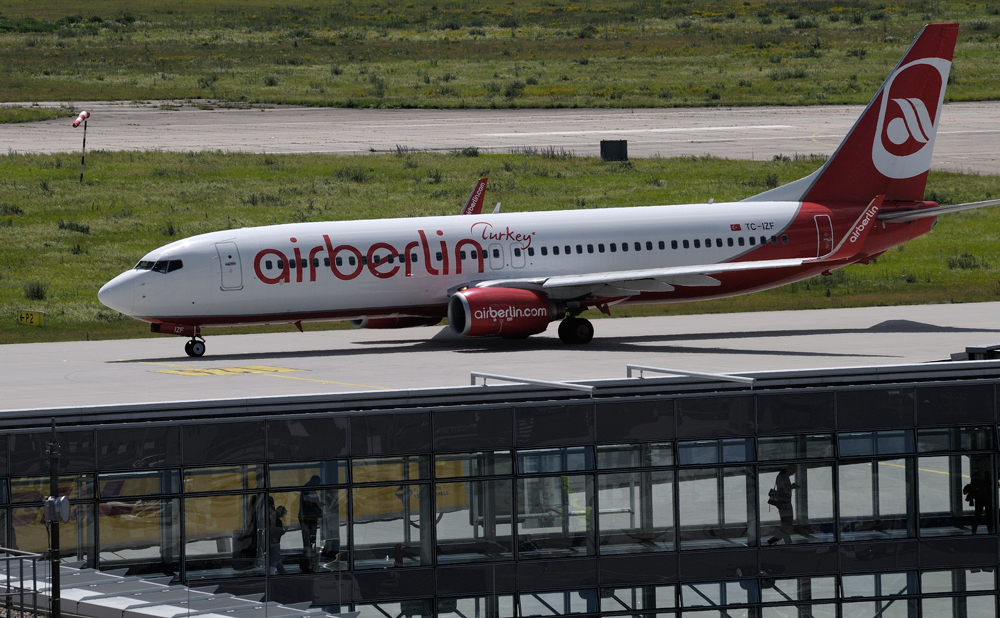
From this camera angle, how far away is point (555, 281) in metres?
42.8

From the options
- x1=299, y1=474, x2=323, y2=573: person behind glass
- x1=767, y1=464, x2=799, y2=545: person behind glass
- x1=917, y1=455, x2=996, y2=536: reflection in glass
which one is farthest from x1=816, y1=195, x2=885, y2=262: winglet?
x1=299, y1=474, x2=323, y2=573: person behind glass

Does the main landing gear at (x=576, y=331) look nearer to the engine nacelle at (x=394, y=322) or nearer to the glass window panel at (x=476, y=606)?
the engine nacelle at (x=394, y=322)

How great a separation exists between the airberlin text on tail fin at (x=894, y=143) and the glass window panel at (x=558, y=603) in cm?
2458

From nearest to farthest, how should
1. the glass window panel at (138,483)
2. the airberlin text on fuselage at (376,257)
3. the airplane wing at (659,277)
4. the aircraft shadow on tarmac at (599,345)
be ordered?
the glass window panel at (138,483) < the aircraft shadow on tarmac at (599,345) < the airberlin text on fuselage at (376,257) < the airplane wing at (659,277)

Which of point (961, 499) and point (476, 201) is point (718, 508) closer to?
point (961, 499)

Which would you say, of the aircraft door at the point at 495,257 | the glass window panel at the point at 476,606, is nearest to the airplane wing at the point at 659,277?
the aircraft door at the point at 495,257

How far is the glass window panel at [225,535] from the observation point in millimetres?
24422

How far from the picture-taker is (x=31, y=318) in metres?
50.0

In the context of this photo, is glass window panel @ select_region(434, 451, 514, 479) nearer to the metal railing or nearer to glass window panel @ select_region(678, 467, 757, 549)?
glass window panel @ select_region(678, 467, 757, 549)

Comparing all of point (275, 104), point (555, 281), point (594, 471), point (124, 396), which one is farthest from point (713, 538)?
point (275, 104)

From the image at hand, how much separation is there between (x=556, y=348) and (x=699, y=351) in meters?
4.34

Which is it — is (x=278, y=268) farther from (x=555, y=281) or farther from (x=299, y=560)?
(x=299, y=560)

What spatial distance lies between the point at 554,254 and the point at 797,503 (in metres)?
18.6

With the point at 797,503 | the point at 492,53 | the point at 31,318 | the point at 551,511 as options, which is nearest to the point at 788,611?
the point at 797,503
